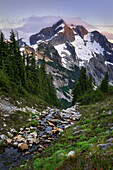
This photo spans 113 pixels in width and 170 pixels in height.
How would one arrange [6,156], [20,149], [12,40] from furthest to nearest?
[12,40], [20,149], [6,156]

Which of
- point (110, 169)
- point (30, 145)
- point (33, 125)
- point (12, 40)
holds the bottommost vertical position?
point (33, 125)

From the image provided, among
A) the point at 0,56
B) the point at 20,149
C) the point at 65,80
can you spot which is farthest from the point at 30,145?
the point at 65,80

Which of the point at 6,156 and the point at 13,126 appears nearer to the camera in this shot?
the point at 6,156

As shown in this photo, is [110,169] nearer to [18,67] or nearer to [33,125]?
[33,125]

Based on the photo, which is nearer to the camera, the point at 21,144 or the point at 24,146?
the point at 24,146

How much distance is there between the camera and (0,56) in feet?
75.0

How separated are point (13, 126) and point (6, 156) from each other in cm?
→ 420

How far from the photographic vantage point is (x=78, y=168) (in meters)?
3.75

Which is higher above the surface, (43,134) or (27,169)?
(27,169)

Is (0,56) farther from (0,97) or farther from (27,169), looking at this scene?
(27,169)

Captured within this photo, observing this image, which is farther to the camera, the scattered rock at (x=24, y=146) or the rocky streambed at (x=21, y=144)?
the scattered rock at (x=24, y=146)

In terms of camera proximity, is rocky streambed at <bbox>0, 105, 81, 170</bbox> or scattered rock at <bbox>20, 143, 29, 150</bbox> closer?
rocky streambed at <bbox>0, 105, 81, 170</bbox>

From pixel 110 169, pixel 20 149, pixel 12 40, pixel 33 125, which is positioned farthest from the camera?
pixel 12 40

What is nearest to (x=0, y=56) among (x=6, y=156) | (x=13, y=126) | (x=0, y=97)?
(x=0, y=97)
